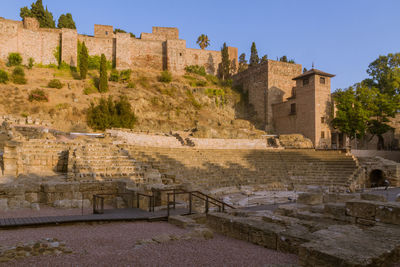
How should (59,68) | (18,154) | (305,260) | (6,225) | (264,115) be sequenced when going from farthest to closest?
(59,68), (264,115), (18,154), (6,225), (305,260)

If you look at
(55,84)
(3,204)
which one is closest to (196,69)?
→ (55,84)

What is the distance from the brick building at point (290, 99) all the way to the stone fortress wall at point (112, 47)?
1127 cm

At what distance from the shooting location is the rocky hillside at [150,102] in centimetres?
3044

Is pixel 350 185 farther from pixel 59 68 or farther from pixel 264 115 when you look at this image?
pixel 59 68

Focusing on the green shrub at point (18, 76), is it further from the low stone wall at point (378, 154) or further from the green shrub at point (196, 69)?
the low stone wall at point (378, 154)

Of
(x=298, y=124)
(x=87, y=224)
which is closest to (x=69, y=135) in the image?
(x=87, y=224)

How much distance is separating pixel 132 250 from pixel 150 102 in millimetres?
33780

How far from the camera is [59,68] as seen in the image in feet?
145

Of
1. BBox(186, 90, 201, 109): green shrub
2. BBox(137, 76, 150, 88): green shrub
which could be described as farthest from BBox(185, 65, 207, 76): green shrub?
BBox(186, 90, 201, 109): green shrub

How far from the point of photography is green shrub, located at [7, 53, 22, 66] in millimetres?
40781

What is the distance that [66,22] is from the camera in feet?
172

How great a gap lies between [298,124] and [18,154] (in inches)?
1242

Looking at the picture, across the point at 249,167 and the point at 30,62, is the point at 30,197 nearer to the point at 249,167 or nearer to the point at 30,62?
the point at 249,167

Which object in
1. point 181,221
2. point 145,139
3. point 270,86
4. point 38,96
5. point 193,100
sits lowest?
point 181,221
